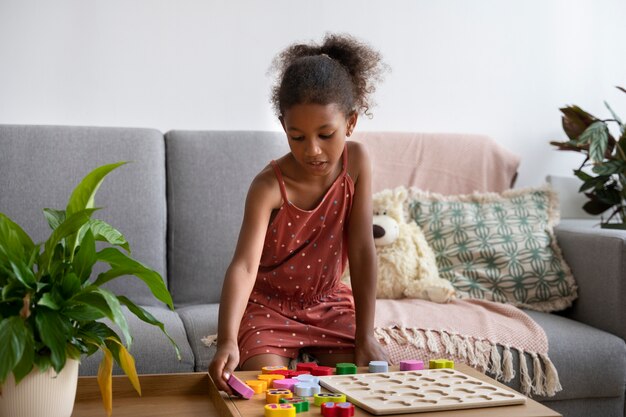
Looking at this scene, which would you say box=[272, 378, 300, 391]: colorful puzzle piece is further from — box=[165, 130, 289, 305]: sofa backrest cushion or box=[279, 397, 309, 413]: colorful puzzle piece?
box=[165, 130, 289, 305]: sofa backrest cushion

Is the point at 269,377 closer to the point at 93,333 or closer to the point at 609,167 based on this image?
the point at 93,333

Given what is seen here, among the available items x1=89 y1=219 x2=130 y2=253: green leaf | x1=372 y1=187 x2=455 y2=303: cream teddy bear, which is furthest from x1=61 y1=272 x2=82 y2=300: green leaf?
x1=372 y1=187 x2=455 y2=303: cream teddy bear

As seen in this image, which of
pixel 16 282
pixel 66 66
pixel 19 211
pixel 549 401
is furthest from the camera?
pixel 66 66

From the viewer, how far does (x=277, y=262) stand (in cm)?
181

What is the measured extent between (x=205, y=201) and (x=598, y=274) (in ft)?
3.86

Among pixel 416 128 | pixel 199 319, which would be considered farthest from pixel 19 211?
pixel 416 128

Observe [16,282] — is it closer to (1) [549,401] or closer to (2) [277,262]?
(2) [277,262]

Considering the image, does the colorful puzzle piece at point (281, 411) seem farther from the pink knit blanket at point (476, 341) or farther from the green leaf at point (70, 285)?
the pink knit blanket at point (476, 341)

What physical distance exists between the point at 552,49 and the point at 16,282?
2.51 m

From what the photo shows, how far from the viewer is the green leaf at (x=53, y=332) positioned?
3.42 ft

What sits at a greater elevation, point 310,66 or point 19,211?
point 310,66

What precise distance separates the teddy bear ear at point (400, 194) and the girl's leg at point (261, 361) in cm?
89

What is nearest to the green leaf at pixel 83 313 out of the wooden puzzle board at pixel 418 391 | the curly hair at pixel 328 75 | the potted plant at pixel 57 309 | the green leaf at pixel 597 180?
the potted plant at pixel 57 309

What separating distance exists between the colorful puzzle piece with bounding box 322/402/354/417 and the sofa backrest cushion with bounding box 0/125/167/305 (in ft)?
4.13
